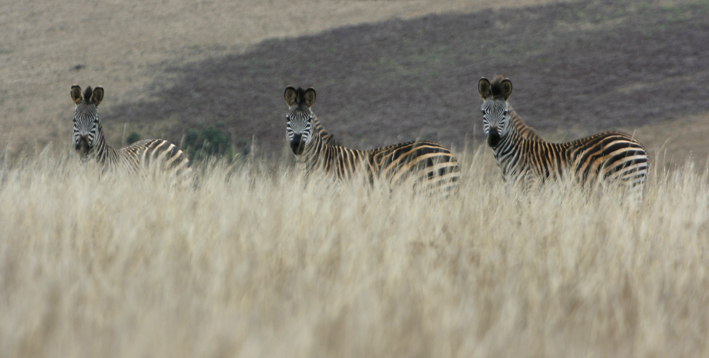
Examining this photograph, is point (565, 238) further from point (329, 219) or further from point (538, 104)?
point (538, 104)

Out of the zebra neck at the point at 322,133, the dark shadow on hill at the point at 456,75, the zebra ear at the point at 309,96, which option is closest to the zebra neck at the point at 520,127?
the zebra neck at the point at 322,133

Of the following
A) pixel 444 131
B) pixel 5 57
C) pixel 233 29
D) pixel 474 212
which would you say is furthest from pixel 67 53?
pixel 474 212

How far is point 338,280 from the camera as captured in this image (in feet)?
11.0

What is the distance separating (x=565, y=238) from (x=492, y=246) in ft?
1.58

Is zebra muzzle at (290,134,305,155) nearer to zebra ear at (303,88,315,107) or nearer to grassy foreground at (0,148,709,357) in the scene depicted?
zebra ear at (303,88,315,107)

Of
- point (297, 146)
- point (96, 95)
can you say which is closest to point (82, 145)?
point (96, 95)

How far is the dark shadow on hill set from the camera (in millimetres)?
35281

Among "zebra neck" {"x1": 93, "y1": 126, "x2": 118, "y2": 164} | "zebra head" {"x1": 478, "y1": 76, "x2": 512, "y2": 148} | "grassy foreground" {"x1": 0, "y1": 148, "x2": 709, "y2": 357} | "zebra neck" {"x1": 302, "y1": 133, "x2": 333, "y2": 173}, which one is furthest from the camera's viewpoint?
"zebra neck" {"x1": 93, "y1": 126, "x2": 118, "y2": 164}

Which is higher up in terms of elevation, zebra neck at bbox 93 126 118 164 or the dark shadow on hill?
the dark shadow on hill

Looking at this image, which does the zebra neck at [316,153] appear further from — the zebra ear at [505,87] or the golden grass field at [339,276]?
the zebra ear at [505,87]

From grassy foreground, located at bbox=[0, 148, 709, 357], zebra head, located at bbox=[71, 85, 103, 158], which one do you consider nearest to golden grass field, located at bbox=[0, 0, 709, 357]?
grassy foreground, located at bbox=[0, 148, 709, 357]

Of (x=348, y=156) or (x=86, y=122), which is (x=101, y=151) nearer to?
(x=86, y=122)

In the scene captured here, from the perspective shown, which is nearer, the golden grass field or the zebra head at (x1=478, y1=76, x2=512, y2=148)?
the golden grass field

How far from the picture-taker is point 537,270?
390cm
